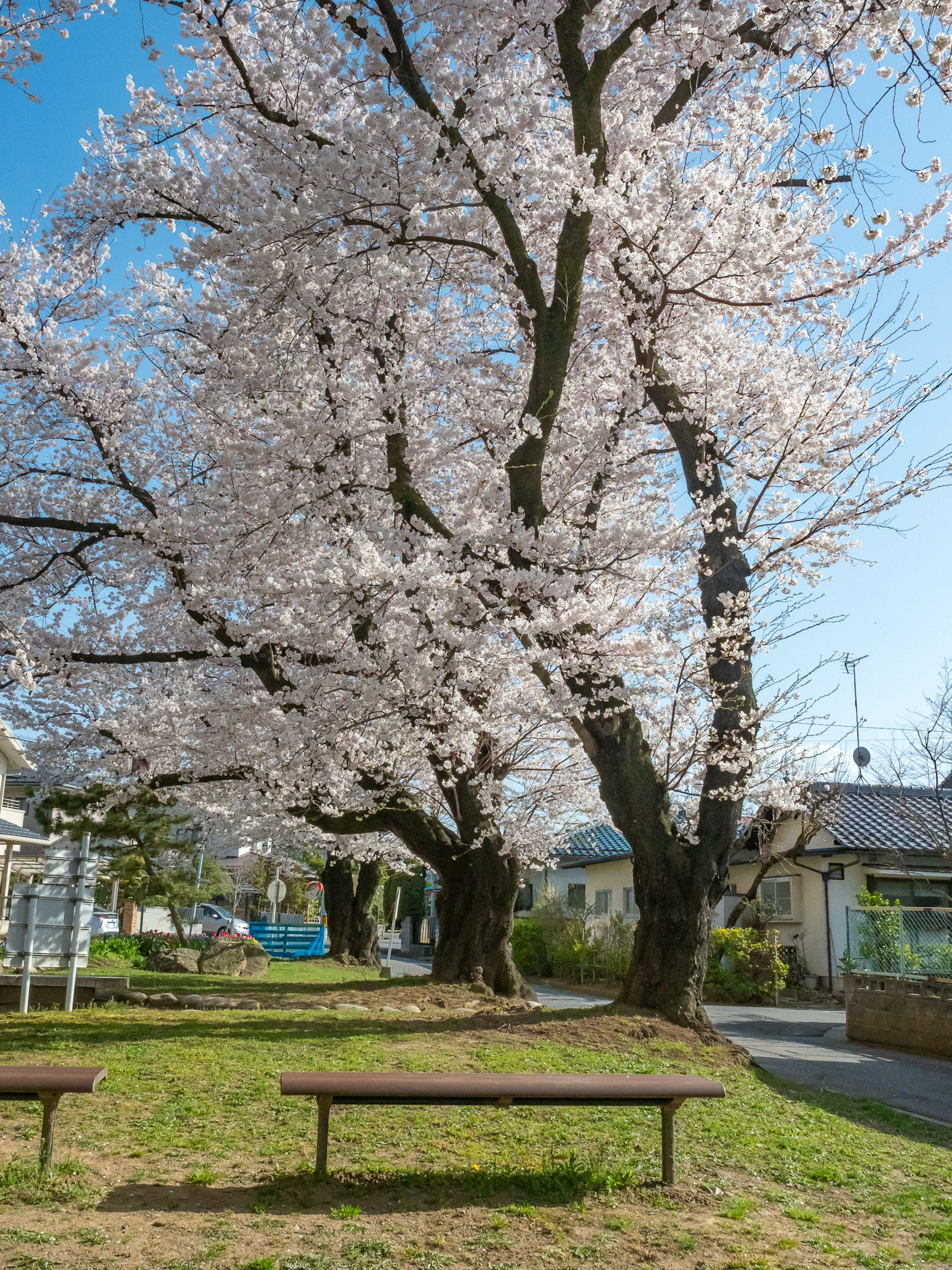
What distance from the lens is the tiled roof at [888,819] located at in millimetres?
19719

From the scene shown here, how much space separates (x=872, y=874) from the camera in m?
22.2

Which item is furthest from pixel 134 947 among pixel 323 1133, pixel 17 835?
pixel 323 1133

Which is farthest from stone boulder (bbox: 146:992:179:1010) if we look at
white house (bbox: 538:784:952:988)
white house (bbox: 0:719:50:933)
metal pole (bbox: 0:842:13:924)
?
white house (bbox: 538:784:952:988)

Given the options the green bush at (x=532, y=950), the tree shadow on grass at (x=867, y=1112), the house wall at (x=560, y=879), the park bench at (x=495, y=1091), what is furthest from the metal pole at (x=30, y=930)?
the house wall at (x=560, y=879)

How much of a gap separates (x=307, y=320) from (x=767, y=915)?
1985 cm

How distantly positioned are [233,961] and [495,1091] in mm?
16058

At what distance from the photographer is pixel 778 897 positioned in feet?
80.6

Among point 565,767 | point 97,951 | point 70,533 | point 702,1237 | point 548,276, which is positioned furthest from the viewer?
point 97,951

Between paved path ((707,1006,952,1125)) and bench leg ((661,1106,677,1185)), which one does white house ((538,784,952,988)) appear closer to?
paved path ((707,1006,952,1125))

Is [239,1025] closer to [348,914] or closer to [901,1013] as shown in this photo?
[901,1013]

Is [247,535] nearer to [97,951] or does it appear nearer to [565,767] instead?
[565,767]

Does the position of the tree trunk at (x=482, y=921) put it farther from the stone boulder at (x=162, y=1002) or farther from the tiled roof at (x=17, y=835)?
the tiled roof at (x=17, y=835)

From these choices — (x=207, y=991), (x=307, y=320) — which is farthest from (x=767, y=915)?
(x=307, y=320)

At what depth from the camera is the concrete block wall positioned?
498 inches
